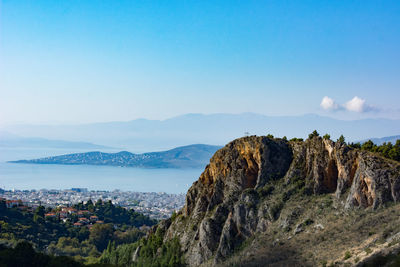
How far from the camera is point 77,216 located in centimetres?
9844

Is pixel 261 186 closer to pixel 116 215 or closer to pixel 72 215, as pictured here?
pixel 72 215

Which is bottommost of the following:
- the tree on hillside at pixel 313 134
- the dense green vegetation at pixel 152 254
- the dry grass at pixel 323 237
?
the dense green vegetation at pixel 152 254

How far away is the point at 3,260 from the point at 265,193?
2599 centimetres

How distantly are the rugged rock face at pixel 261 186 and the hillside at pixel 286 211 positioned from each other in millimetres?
79

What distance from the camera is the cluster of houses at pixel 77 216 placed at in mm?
92394

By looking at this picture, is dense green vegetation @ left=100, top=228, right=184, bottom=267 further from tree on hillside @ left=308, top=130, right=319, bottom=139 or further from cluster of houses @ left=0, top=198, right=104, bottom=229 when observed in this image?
cluster of houses @ left=0, top=198, right=104, bottom=229

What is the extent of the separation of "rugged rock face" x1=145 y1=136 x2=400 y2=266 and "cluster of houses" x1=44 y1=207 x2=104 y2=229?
50.5 m

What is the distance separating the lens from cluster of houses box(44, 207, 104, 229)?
92394 millimetres

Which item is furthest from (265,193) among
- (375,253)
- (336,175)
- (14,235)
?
(14,235)

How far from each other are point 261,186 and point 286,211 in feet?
16.1

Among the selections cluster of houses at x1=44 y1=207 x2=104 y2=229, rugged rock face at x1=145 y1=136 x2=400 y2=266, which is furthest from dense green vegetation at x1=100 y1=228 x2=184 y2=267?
cluster of houses at x1=44 y1=207 x2=104 y2=229

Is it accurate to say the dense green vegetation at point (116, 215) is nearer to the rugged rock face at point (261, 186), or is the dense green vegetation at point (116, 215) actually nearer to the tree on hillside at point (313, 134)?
the rugged rock face at point (261, 186)

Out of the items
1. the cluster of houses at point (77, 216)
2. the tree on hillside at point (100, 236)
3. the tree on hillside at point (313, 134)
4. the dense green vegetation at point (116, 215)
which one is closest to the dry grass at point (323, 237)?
the tree on hillside at point (313, 134)

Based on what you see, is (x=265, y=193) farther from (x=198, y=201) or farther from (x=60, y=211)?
(x=60, y=211)
